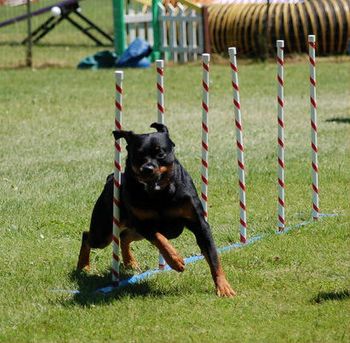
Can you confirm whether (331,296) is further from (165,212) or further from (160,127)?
(160,127)

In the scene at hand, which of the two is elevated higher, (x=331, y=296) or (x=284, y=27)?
(x=284, y=27)

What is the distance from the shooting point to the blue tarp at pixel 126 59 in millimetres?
23188

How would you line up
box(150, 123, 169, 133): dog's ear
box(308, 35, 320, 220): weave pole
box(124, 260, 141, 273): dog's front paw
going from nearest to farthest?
box(150, 123, 169, 133): dog's ear → box(124, 260, 141, 273): dog's front paw → box(308, 35, 320, 220): weave pole

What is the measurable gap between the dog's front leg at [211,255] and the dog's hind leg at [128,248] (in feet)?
2.67

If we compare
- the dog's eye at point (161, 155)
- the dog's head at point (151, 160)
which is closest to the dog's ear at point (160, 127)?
the dog's head at point (151, 160)

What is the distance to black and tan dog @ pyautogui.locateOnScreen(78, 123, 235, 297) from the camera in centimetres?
670

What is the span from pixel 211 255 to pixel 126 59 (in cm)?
1666

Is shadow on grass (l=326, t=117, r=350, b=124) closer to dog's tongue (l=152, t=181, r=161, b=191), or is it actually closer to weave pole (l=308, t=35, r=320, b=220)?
weave pole (l=308, t=35, r=320, b=220)

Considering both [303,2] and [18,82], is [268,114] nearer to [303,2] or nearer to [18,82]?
[18,82]

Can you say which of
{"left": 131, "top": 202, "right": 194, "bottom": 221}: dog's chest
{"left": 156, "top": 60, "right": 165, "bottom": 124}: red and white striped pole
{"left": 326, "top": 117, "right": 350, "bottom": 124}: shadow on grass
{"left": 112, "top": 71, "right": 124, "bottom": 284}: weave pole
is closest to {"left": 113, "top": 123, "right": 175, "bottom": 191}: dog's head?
{"left": 131, "top": 202, "right": 194, "bottom": 221}: dog's chest

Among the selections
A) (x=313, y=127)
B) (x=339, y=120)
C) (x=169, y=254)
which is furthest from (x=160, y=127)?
(x=339, y=120)

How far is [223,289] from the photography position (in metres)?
6.88

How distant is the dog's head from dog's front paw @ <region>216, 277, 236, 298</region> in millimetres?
745

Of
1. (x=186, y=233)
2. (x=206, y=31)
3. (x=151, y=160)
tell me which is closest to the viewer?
(x=151, y=160)
